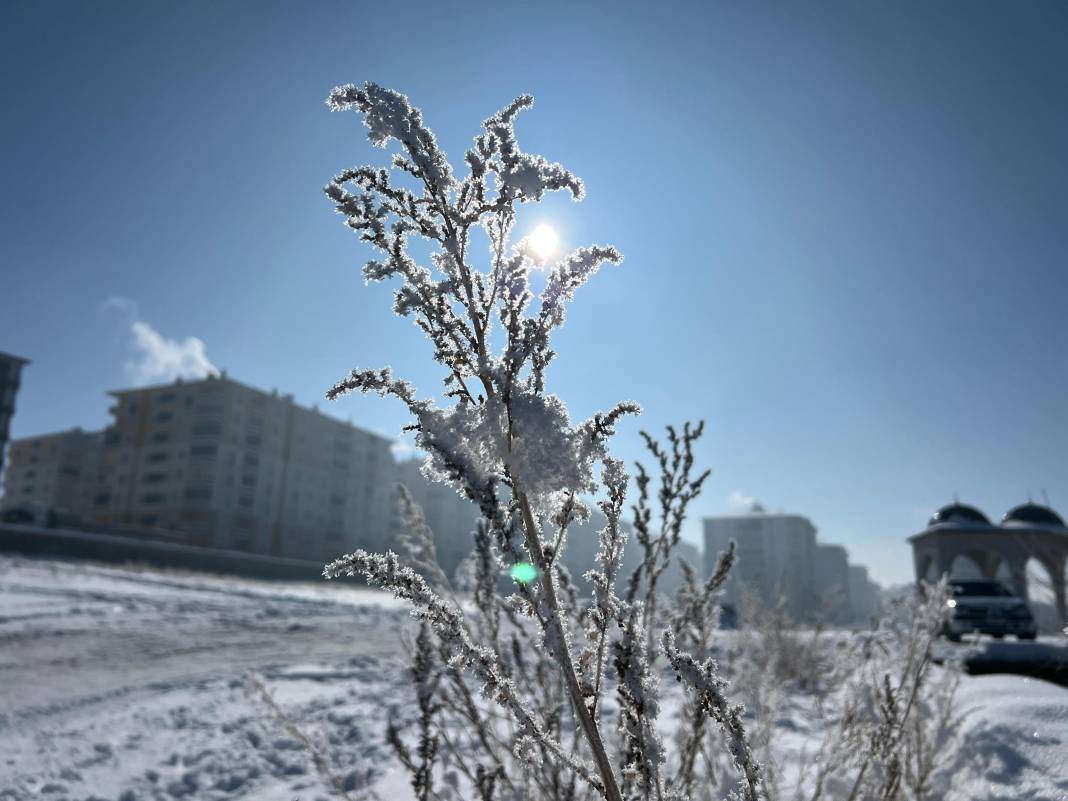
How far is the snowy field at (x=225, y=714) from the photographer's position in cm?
310

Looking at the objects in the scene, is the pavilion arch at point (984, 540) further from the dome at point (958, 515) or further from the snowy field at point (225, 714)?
the snowy field at point (225, 714)

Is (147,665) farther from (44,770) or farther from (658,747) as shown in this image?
(658,747)

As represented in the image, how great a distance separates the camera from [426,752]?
2.32 meters

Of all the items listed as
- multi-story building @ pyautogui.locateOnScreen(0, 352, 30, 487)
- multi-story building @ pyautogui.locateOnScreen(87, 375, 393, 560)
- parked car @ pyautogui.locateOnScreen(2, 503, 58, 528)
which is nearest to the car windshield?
parked car @ pyautogui.locateOnScreen(2, 503, 58, 528)

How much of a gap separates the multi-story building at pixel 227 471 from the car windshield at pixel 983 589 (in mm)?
47128

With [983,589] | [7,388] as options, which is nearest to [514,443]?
[983,589]

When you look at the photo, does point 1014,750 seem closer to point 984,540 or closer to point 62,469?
point 984,540

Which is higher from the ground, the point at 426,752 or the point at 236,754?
the point at 426,752

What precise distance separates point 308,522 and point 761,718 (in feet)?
194

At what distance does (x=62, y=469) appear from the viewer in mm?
67875

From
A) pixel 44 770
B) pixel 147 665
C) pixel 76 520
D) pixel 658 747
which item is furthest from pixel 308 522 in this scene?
pixel 658 747

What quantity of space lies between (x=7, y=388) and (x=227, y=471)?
647 inches

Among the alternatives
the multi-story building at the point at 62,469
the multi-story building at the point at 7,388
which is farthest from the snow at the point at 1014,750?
Result: the multi-story building at the point at 62,469

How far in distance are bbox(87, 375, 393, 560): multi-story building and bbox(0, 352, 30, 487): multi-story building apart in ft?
27.6
